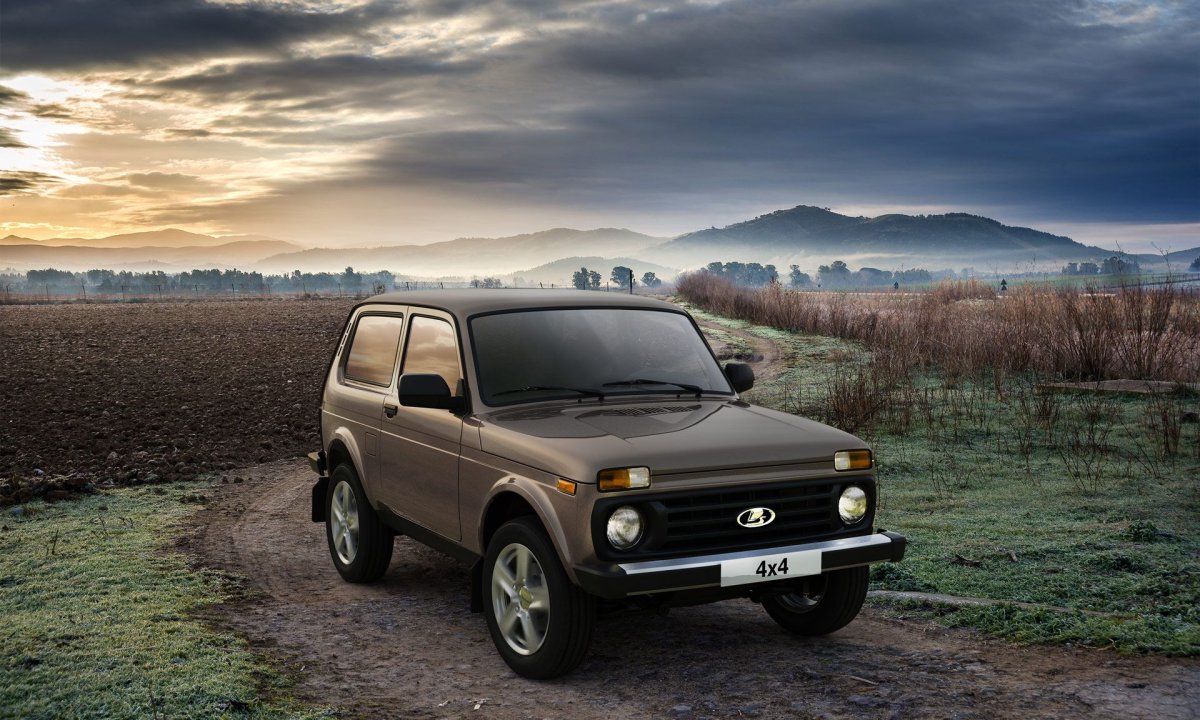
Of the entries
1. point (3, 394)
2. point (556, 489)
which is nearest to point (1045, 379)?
point (556, 489)

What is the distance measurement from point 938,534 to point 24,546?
7.80 metres

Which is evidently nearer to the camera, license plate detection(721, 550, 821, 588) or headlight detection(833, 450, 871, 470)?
license plate detection(721, 550, 821, 588)

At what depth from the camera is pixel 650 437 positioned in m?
5.54

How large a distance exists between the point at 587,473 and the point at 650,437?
0.50m

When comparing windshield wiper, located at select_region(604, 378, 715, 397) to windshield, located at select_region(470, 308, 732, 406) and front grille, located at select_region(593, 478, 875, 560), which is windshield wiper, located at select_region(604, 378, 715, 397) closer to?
windshield, located at select_region(470, 308, 732, 406)

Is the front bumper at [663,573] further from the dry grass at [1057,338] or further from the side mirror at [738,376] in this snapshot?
the dry grass at [1057,338]

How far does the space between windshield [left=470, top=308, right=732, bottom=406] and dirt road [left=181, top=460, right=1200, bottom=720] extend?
154cm

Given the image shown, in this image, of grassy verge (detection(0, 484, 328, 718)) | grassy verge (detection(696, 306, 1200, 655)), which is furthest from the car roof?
grassy verge (detection(696, 306, 1200, 655))

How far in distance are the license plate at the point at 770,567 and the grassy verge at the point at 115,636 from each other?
2.18 m

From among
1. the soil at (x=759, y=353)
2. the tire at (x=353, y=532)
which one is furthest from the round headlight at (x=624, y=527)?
the soil at (x=759, y=353)

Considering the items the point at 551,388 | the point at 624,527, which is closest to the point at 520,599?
the point at 624,527

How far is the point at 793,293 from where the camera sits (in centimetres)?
4022

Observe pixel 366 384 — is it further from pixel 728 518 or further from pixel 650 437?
pixel 728 518

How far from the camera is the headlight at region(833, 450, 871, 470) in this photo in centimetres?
581
